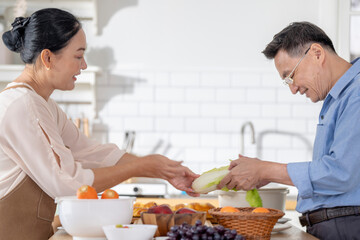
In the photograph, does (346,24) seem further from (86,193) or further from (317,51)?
(86,193)

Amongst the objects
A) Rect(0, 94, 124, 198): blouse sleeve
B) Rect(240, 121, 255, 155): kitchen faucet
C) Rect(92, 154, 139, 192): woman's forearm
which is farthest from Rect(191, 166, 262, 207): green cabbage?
Rect(240, 121, 255, 155): kitchen faucet

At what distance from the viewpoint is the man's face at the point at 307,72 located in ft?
8.22

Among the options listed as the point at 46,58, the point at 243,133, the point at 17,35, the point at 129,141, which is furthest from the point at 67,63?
the point at 243,133

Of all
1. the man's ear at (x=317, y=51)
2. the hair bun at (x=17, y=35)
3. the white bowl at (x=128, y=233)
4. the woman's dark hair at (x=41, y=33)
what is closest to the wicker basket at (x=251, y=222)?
the white bowl at (x=128, y=233)

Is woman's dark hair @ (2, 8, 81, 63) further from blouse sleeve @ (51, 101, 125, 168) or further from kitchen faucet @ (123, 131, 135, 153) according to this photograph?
kitchen faucet @ (123, 131, 135, 153)

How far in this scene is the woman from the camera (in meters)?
2.17

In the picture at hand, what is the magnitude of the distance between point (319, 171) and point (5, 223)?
1.20 m

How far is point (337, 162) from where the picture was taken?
6.93ft

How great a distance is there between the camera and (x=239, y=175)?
238 centimetres

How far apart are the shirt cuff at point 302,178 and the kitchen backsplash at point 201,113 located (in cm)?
266

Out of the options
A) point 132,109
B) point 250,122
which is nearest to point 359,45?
point 250,122

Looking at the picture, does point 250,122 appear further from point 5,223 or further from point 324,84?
point 5,223

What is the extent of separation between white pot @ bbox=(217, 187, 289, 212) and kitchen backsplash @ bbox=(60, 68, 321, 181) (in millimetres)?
2195

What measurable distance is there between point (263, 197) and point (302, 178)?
0.48 m
